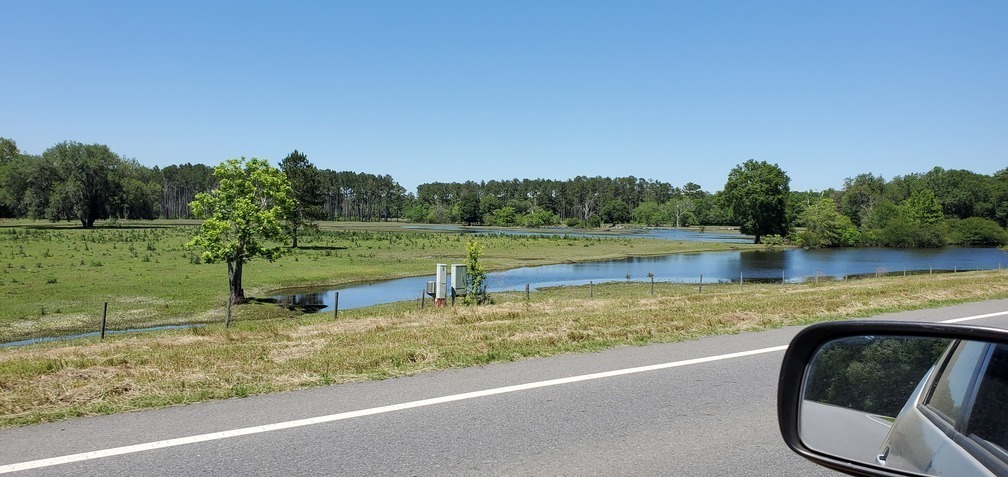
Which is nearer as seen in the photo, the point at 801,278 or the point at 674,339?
the point at 674,339

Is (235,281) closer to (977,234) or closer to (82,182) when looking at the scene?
(82,182)

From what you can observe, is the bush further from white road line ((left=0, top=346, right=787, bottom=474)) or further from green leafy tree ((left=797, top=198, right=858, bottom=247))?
white road line ((left=0, top=346, right=787, bottom=474))

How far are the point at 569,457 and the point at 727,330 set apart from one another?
7.28 metres

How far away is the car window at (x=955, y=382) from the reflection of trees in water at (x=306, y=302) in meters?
29.3

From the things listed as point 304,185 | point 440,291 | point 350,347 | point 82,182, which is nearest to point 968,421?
point 350,347

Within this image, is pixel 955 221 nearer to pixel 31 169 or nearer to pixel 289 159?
pixel 289 159

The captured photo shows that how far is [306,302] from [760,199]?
89972 mm

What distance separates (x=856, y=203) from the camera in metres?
152

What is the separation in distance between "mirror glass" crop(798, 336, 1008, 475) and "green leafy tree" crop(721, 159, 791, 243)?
10907 cm

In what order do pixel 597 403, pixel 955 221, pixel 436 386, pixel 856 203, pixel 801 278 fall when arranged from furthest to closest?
pixel 856 203 → pixel 955 221 → pixel 801 278 → pixel 436 386 → pixel 597 403

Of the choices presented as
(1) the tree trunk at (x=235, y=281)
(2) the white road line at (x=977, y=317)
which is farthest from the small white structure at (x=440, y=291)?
(2) the white road line at (x=977, y=317)

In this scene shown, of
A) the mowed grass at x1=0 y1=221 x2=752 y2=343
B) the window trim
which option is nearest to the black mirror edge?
the window trim

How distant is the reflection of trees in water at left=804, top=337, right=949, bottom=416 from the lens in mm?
2391

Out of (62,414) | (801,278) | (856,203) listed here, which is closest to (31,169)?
(801,278)
